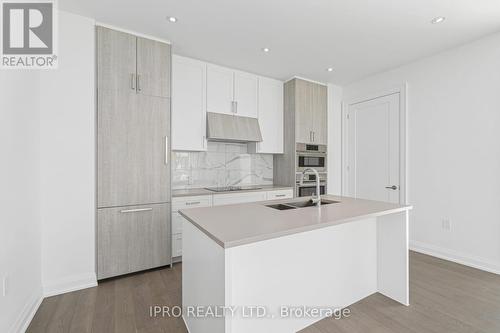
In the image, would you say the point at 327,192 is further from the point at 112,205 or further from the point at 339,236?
the point at 112,205

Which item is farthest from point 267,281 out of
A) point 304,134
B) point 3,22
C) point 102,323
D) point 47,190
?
point 304,134

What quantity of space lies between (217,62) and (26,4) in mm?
1960

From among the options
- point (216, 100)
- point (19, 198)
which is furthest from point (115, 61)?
point (19, 198)

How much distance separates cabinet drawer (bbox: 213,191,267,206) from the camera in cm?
309

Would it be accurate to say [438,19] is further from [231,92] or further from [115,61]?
[115,61]

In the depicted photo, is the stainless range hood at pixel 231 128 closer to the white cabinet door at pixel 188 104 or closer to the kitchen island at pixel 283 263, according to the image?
the white cabinet door at pixel 188 104

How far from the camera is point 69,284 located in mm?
2189

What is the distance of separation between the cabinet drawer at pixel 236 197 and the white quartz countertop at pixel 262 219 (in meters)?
1.19

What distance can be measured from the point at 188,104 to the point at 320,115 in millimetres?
2259

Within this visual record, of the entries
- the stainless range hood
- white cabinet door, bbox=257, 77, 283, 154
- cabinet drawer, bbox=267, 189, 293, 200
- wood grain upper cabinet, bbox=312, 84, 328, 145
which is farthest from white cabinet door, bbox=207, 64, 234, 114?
A: wood grain upper cabinet, bbox=312, 84, 328, 145

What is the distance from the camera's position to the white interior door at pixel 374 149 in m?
3.53

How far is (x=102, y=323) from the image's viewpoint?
1.76 meters

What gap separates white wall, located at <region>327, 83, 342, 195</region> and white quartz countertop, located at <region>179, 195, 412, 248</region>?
7.65ft

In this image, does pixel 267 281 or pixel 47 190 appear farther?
pixel 47 190
